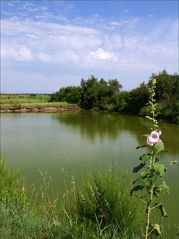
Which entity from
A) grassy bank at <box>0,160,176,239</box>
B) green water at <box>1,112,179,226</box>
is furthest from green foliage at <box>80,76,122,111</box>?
grassy bank at <box>0,160,176,239</box>

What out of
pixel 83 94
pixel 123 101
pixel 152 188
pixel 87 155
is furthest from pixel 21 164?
pixel 83 94

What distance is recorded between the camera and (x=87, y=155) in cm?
1114

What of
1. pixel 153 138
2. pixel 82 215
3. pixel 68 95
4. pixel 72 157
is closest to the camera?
pixel 153 138

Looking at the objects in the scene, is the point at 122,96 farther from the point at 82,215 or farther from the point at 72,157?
the point at 82,215

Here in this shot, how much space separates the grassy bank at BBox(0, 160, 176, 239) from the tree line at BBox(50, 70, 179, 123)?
60.4 feet

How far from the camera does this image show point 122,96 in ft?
119

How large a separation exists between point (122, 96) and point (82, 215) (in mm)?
32899

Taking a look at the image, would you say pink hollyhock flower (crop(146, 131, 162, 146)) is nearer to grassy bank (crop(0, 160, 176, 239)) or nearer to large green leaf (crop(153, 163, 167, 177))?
large green leaf (crop(153, 163, 167, 177))

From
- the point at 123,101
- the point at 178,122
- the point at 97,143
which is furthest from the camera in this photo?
the point at 123,101

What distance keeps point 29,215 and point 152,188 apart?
1371 millimetres

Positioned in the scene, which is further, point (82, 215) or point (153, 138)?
point (82, 215)

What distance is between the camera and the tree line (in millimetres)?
26231

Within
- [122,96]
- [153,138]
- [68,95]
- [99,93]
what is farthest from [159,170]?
[68,95]

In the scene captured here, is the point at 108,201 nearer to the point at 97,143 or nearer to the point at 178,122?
the point at 97,143
